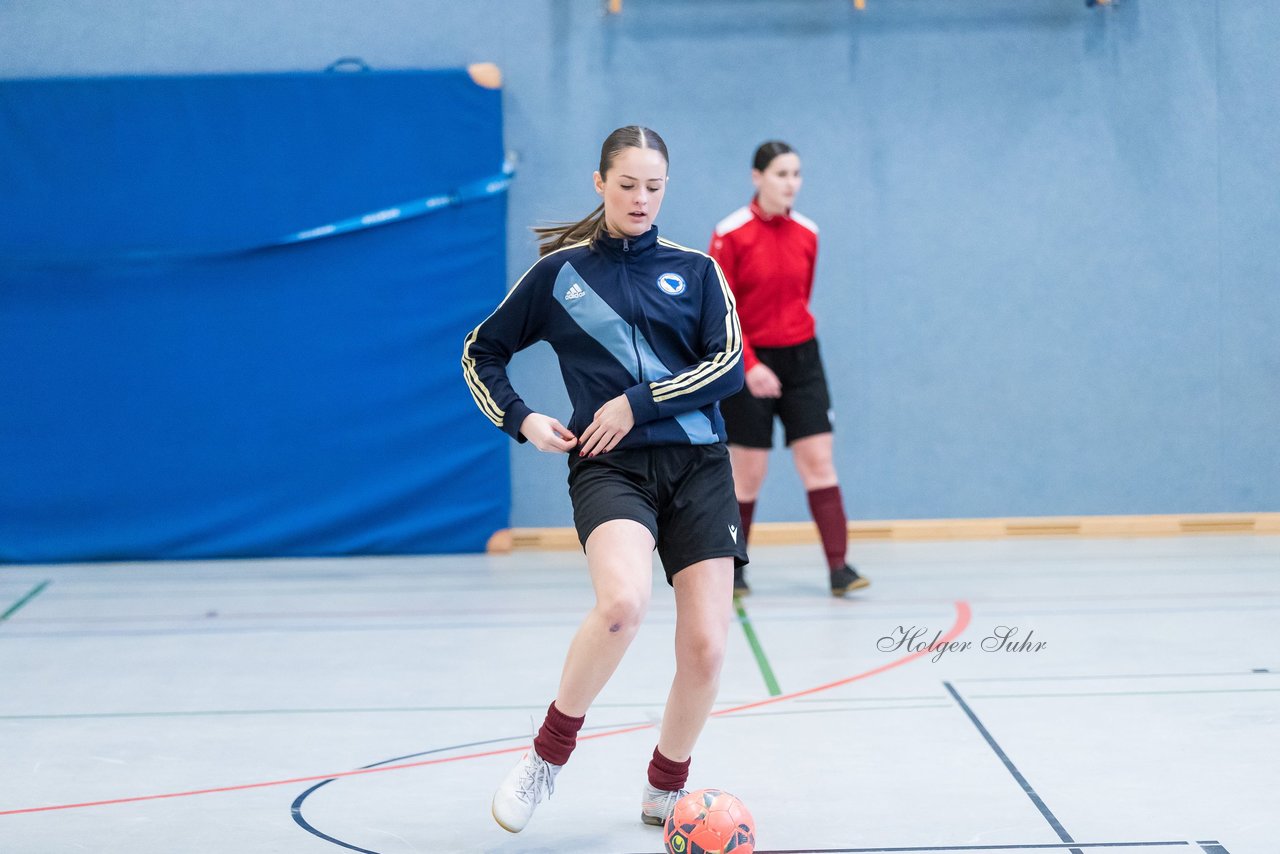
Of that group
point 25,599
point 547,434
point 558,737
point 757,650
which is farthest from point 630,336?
point 25,599

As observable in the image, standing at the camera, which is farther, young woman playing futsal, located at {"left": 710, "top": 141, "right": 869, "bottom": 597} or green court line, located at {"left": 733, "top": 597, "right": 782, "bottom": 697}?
young woman playing futsal, located at {"left": 710, "top": 141, "right": 869, "bottom": 597}

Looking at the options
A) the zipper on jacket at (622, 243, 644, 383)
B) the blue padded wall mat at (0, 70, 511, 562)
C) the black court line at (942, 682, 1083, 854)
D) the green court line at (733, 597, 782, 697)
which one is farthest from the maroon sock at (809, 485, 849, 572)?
the zipper on jacket at (622, 243, 644, 383)

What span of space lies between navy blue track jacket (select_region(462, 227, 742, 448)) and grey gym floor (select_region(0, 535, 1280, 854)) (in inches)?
32.7

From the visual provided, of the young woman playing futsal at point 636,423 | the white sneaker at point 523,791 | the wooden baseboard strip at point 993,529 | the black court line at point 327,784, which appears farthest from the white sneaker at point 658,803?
the wooden baseboard strip at point 993,529

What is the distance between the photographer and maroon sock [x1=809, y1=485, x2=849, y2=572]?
5.00 m

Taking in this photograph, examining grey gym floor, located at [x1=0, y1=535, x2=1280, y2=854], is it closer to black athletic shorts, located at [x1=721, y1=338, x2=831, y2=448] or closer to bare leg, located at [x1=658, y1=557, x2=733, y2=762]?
bare leg, located at [x1=658, y1=557, x2=733, y2=762]

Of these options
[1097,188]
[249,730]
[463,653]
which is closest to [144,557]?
[463,653]

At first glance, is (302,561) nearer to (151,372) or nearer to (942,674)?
(151,372)

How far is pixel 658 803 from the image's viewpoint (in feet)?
8.56

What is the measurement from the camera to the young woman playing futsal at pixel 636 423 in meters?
2.48

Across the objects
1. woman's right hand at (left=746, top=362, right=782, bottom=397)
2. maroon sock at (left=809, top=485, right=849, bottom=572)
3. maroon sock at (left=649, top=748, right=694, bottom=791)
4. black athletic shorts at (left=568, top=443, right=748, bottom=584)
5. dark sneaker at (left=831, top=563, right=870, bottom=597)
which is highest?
black athletic shorts at (left=568, top=443, right=748, bottom=584)

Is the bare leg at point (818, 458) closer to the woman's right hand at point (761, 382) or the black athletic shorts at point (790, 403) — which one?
the black athletic shorts at point (790, 403)

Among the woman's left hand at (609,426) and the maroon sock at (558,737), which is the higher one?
the woman's left hand at (609,426)

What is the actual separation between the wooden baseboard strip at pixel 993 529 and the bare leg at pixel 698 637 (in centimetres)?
382
